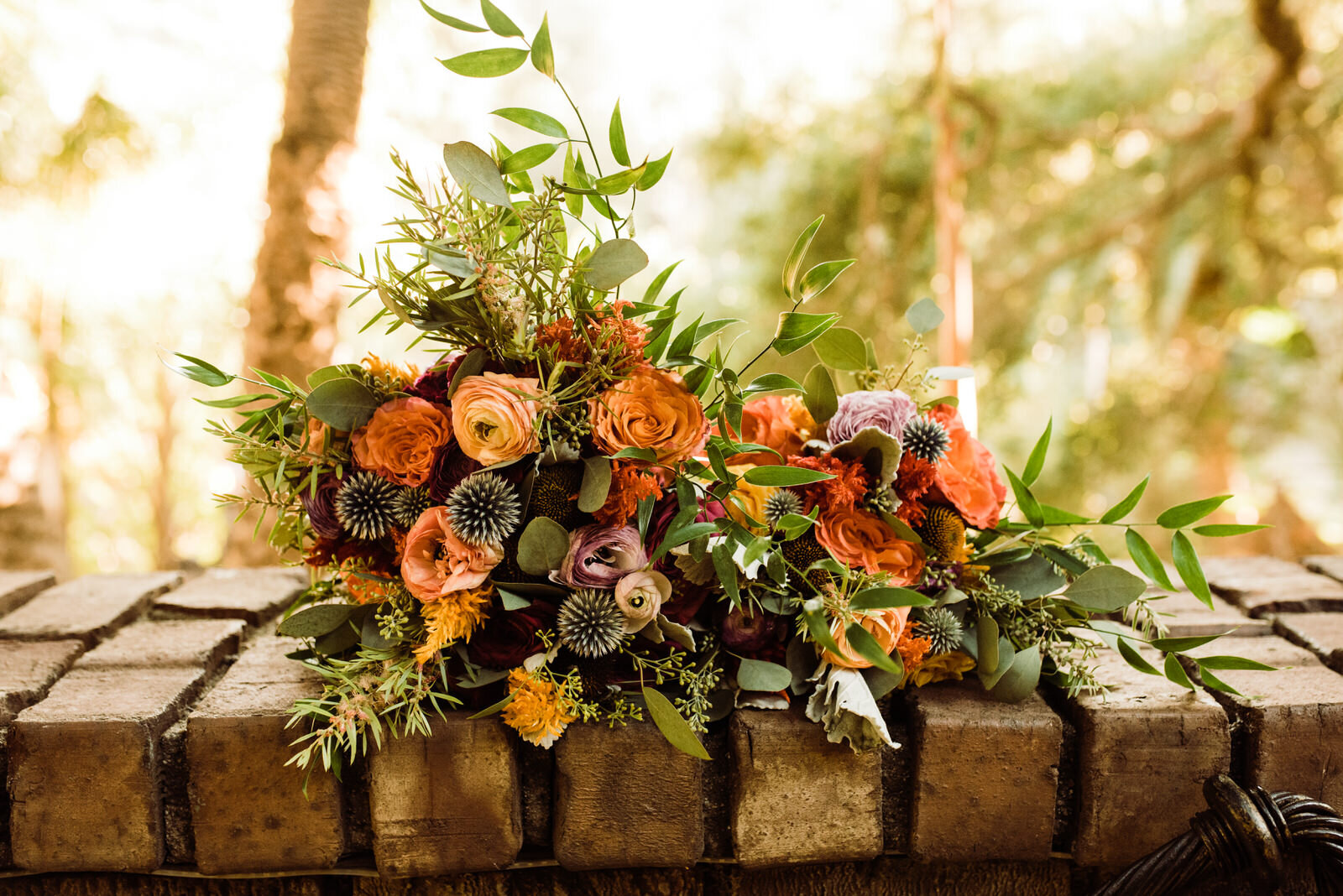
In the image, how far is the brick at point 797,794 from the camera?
856 mm

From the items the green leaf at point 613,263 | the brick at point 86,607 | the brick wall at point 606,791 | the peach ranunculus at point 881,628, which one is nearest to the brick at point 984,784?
the brick wall at point 606,791

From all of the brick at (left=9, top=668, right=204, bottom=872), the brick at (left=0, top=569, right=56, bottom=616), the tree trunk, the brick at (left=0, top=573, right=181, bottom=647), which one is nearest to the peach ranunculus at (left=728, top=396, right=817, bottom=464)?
the brick at (left=9, top=668, right=204, bottom=872)

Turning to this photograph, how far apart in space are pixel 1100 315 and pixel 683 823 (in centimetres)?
523

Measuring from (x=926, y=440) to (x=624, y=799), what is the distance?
514 mm

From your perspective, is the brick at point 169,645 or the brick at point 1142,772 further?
the brick at point 169,645

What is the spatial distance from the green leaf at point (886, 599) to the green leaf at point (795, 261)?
32 cm

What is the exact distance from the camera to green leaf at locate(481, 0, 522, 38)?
29.6 inches

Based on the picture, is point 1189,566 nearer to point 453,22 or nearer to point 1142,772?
point 1142,772

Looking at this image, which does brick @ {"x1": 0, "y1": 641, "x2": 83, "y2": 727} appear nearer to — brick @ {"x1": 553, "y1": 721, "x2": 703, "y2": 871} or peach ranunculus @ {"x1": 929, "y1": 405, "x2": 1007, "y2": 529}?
brick @ {"x1": 553, "y1": 721, "x2": 703, "y2": 871}

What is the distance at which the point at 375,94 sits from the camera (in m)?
6.04

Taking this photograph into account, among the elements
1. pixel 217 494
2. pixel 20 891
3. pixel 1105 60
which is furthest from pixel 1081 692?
pixel 1105 60

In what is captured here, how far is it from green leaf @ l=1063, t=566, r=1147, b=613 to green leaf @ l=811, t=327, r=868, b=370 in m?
0.36

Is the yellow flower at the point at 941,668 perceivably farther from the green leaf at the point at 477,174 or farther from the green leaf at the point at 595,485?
the green leaf at the point at 477,174

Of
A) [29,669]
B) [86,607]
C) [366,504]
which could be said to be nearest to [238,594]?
[86,607]
